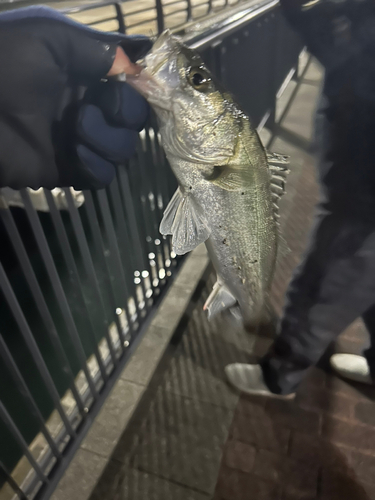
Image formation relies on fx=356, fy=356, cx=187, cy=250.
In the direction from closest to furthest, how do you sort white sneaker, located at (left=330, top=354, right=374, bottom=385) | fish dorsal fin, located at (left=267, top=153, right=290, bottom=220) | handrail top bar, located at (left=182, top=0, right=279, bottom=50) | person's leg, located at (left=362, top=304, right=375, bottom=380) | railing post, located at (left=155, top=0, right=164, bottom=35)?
1. fish dorsal fin, located at (left=267, top=153, right=290, bottom=220)
2. handrail top bar, located at (left=182, top=0, right=279, bottom=50)
3. railing post, located at (left=155, top=0, right=164, bottom=35)
4. person's leg, located at (left=362, top=304, right=375, bottom=380)
5. white sneaker, located at (left=330, top=354, right=374, bottom=385)

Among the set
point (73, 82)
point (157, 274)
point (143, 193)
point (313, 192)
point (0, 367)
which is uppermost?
point (73, 82)

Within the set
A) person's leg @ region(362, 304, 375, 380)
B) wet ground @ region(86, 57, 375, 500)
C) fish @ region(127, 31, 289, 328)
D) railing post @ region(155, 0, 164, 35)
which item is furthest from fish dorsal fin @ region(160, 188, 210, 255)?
person's leg @ region(362, 304, 375, 380)

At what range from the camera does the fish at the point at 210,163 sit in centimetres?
55

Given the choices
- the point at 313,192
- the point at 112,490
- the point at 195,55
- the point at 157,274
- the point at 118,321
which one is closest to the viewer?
the point at 195,55

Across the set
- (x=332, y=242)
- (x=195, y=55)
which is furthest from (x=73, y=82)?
(x=332, y=242)

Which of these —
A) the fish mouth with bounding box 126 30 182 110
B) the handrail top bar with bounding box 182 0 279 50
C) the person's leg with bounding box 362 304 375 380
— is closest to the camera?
the fish mouth with bounding box 126 30 182 110

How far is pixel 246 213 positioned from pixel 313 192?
0.42 m

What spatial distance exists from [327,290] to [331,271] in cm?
6

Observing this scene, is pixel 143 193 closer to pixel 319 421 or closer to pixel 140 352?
pixel 140 352

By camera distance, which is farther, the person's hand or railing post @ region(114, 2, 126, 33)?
railing post @ region(114, 2, 126, 33)

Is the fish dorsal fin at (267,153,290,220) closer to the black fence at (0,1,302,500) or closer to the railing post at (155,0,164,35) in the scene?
the black fence at (0,1,302,500)

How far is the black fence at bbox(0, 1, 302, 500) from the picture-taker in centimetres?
93

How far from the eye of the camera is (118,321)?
144cm

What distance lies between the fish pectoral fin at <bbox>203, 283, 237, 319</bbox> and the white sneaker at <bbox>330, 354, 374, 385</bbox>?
850mm
